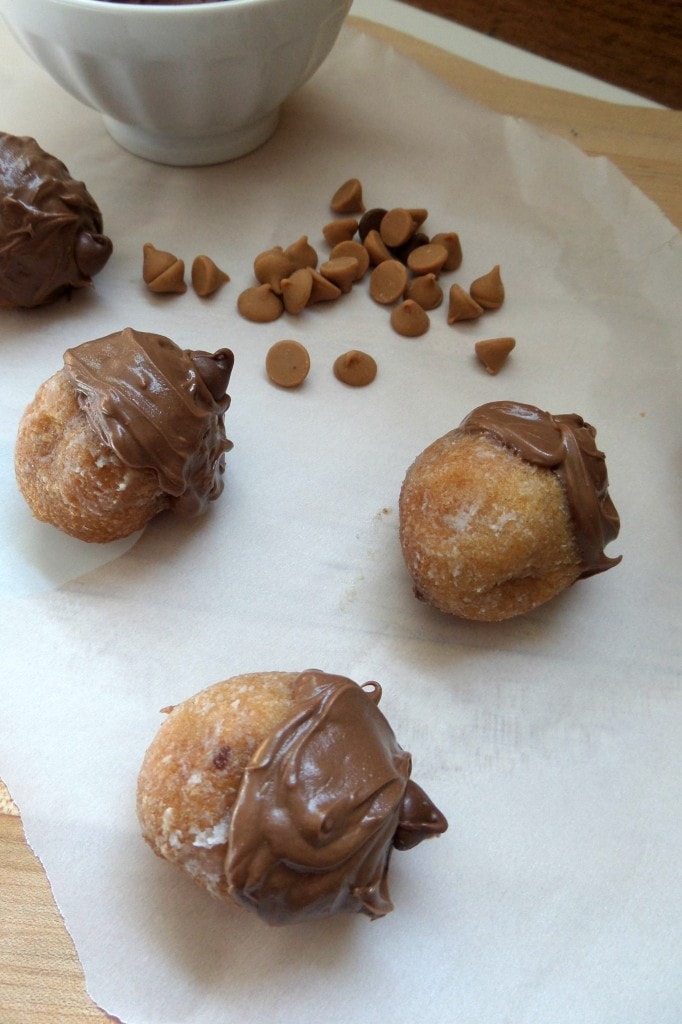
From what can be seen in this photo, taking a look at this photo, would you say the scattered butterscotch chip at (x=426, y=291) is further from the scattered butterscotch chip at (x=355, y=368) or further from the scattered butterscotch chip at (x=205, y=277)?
the scattered butterscotch chip at (x=205, y=277)

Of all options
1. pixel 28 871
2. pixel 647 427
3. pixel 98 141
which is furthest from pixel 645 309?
pixel 28 871

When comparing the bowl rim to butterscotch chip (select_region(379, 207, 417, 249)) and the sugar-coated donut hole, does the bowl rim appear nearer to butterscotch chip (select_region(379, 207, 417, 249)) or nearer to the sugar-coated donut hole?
butterscotch chip (select_region(379, 207, 417, 249))

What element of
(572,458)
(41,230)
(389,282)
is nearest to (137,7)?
(41,230)

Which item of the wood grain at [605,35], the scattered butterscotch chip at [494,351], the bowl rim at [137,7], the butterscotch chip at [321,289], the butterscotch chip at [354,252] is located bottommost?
the scattered butterscotch chip at [494,351]

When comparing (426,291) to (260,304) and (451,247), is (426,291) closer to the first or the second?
(451,247)

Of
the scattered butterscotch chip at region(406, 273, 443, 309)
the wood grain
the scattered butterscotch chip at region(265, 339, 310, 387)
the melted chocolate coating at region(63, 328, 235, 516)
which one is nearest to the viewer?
the melted chocolate coating at region(63, 328, 235, 516)

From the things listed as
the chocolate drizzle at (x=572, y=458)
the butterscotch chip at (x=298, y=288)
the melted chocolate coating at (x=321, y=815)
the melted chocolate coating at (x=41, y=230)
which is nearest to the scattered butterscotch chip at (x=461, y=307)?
the butterscotch chip at (x=298, y=288)

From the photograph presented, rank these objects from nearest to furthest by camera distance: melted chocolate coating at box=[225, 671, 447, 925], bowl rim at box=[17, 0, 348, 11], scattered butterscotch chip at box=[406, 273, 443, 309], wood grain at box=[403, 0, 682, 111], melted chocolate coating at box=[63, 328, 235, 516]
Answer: melted chocolate coating at box=[225, 671, 447, 925] → melted chocolate coating at box=[63, 328, 235, 516] → bowl rim at box=[17, 0, 348, 11] → scattered butterscotch chip at box=[406, 273, 443, 309] → wood grain at box=[403, 0, 682, 111]

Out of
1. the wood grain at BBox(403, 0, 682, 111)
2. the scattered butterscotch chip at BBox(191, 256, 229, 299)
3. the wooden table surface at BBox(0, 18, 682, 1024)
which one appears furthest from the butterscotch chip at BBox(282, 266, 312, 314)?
the wood grain at BBox(403, 0, 682, 111)
